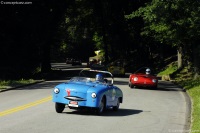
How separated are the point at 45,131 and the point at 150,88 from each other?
20.8 metres

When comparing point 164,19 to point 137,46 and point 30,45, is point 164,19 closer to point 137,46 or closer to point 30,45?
point 30,45

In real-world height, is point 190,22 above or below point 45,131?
above

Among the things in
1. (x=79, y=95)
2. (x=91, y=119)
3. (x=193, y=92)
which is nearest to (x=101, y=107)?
(x=79, y=95)

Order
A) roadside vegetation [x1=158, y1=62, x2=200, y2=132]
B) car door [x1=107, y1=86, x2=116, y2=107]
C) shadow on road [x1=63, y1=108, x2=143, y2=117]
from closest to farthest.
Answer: roadside vegetation [x1=158, y1=62, x2=200, y2=132], shadow on road [x1=63, y1=108, x2=143, y2=117], car door [x1=107, y1=86, x2=116, y2=107]

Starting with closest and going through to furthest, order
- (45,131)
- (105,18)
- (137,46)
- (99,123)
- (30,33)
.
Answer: (45,131) → (99,123) → (30,33) → (137,46) → (105,18)

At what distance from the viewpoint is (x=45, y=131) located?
35.6 feet

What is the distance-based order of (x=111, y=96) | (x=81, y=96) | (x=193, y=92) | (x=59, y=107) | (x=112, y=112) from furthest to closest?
(x=193, y=92), (x=112, y=112), (x=111, y=96), (x=59, y=107), (x=81, y=96)

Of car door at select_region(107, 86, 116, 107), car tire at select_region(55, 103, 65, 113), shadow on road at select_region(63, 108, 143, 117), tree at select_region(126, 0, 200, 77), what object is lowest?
shadow on road at select_region(63, 108, 143, 117)

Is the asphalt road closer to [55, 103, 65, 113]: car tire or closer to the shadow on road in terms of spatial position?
the shadow on road

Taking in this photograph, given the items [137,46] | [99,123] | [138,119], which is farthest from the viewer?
[137,46]

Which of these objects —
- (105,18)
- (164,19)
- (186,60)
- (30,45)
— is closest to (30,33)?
(30,45)

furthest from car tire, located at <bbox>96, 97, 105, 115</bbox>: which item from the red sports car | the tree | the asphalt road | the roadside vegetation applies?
the tree

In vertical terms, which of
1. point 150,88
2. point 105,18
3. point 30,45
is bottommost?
point 150,88

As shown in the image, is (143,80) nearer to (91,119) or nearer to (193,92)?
→ (193,92)
